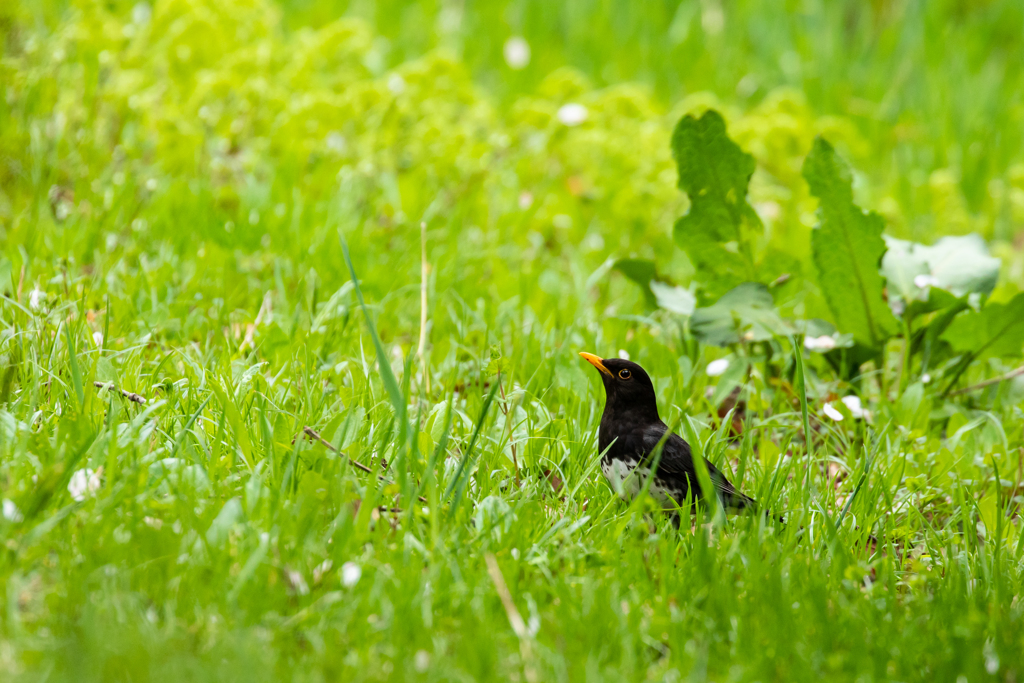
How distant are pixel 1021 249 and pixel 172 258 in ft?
17.4

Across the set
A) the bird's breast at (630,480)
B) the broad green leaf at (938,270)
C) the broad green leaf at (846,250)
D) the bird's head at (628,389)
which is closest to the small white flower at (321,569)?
the bird's breast at (630,480)

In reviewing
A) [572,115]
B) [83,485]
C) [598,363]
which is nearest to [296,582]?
[83,485]

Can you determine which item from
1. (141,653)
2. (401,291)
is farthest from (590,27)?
(141,653)

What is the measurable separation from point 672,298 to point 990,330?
1195 millimetres

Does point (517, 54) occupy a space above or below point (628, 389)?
above

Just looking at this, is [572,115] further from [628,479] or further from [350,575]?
[350,575]

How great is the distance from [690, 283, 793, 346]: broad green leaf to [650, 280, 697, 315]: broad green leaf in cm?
17

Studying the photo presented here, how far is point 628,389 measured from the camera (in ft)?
9.47

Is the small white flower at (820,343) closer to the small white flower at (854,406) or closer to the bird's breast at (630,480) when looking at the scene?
the small white flower at (854,406)

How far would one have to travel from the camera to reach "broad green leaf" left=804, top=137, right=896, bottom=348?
340 centimetres

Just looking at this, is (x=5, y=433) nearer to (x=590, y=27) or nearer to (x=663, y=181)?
(x=663, y=181)

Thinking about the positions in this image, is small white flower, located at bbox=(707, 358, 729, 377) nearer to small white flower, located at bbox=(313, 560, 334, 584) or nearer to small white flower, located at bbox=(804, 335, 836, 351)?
small white flower, located at bbox=(804, 335, 836, 351)

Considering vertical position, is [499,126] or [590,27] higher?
[590,27]

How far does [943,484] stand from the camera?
2.99m
